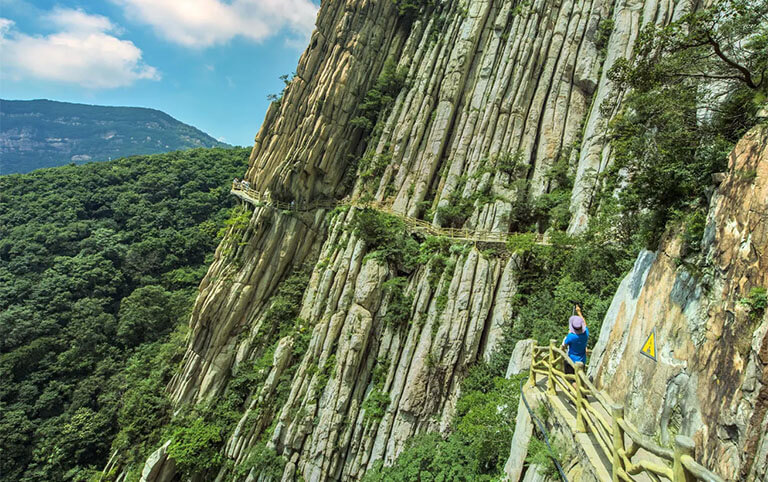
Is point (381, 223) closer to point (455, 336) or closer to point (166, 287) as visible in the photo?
point (455, 336)

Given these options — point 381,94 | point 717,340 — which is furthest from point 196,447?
point 381,94

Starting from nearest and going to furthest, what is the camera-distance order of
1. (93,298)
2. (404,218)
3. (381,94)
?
(404,218) < (381,94) < (93,298)

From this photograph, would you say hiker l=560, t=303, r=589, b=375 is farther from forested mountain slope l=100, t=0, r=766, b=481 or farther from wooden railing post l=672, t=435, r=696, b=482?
wooden railing post l=672, t=435, r=696, b=482

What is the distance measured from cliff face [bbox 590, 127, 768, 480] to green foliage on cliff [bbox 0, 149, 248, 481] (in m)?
27.6

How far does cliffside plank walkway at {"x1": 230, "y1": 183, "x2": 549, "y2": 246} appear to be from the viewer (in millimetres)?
19219

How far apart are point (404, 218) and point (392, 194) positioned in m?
4.05

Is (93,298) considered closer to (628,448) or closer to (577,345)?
(577,345)

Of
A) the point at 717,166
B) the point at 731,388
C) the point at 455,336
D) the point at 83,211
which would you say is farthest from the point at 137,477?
the point at 83,211

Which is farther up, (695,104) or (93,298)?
(695,104)

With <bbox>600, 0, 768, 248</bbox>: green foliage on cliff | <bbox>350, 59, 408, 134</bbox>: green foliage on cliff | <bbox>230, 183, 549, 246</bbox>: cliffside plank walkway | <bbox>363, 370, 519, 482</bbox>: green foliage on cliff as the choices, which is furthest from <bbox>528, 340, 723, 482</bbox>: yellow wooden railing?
<bbox>350, 59, 408, 134</bbox>: green foliage on cliff

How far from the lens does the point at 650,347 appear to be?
5.52 meters

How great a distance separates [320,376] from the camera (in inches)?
735

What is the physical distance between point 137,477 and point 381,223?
21.6m

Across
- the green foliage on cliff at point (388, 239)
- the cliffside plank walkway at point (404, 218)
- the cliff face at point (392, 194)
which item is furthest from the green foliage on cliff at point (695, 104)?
the green foliage on cliff at point (388, 239)
